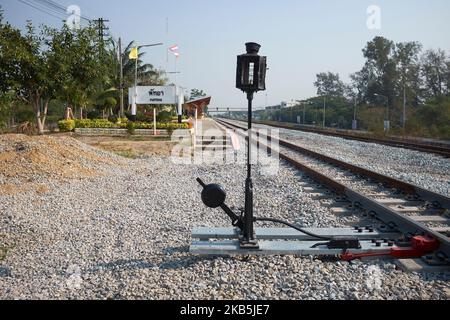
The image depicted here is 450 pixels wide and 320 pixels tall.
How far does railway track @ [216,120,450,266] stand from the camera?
4812mm

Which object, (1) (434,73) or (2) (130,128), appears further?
(1) (434,73)

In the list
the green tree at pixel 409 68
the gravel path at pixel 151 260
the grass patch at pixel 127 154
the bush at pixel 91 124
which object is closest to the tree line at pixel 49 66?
the bush at pixel 91 124

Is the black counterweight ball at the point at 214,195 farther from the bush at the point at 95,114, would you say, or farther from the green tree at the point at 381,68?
the green tree at the point at 381,68

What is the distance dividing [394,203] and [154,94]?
23426 mm

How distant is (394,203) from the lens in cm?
680

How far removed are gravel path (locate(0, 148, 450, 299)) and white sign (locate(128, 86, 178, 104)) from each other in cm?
2079

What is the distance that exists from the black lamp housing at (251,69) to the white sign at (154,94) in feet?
79.5

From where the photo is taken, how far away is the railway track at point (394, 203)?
4812 mm

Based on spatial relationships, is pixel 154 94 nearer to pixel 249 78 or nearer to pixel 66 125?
pixel 66 125

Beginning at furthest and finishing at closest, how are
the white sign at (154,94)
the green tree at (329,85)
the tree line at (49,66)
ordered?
1. the green tree at (329,85)
2. the white sign at (154,94)
3. the tree line at (49,66)

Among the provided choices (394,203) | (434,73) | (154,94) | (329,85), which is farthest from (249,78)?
(329,85)

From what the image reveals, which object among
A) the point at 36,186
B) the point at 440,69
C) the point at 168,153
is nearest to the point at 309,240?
the point at 36,186
